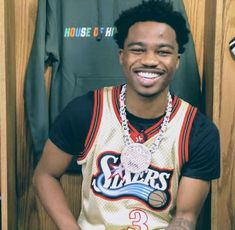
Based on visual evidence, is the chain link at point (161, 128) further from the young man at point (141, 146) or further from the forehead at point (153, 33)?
the forehead at point (153, 33)

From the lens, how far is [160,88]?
4.84 feet

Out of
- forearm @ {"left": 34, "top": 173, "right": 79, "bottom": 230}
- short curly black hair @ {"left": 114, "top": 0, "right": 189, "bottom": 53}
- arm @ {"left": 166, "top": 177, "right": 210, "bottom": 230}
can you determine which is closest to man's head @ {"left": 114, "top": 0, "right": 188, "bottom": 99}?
short curly black hair @ {"left": 114, "top": 0, "right": 189, "bottom": 53}

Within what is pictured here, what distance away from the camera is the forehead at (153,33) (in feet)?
4.78

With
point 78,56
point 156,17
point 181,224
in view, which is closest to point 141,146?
point 181,224

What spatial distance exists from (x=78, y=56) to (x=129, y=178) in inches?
23.2

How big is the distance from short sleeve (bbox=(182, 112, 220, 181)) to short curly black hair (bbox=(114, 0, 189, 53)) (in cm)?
27

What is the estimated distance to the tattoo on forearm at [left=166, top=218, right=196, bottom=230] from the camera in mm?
1406

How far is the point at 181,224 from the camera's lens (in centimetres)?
142

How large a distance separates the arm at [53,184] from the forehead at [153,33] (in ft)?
1.47

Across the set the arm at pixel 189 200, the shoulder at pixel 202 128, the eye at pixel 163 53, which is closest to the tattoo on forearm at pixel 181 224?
the arm at pixel 189 200

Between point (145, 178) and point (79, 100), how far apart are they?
0.34 metres

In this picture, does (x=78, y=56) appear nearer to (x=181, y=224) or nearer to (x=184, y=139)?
(x=184, y=139)

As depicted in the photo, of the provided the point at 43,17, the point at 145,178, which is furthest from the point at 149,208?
the point at 43,17

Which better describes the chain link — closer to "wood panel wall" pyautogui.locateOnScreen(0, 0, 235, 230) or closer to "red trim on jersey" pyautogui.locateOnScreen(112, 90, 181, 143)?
"red trim on jersey" pyautogui.locateOnScreen(112, 90, 181, 143)
